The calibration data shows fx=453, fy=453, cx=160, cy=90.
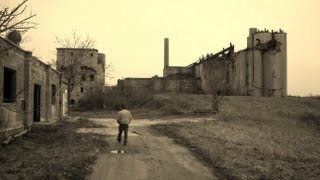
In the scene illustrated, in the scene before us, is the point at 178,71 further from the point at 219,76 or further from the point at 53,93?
the point at 53,93

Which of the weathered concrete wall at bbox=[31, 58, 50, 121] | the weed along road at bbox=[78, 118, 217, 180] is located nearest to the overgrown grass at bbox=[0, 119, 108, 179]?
the weed along road at bbox=[78, 118, 217, 180]

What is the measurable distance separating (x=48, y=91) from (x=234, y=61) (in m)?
33.2

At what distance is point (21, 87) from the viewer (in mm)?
19828

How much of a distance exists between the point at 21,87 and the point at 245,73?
4017cm

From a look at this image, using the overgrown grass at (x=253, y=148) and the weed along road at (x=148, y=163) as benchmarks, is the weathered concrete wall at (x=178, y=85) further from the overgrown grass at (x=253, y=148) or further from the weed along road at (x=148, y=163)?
the weed along road at (x=148, y=163)

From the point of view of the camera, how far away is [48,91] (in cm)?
2645

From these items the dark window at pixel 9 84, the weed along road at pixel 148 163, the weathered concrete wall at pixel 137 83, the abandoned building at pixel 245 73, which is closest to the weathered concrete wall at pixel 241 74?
the abandoned building at pixel 245 73

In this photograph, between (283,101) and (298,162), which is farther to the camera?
(283,101)

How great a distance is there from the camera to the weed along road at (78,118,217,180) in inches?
494

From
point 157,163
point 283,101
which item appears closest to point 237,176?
point 157,163

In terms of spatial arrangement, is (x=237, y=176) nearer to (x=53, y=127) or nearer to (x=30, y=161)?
(x=30, y=161)

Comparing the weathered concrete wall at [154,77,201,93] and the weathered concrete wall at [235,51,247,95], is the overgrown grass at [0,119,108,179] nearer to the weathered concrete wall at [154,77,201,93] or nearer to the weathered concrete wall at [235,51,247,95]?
the weathered concrete wall at [235,51,247,95]

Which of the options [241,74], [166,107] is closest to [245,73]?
[241,74]

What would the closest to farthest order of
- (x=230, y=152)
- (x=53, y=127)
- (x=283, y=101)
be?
(x=230, y=152) < (x=53, y=127) < (x=283, y=101)
